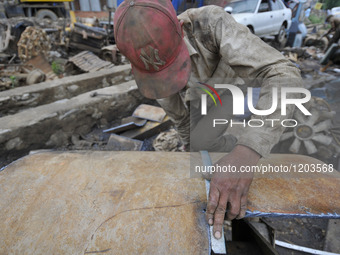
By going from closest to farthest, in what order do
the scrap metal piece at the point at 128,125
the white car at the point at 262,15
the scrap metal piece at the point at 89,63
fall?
the scrap metal piece at the point at 128,125 < the scrap metal piece at the point at 89,63 < the white car at the point at 262,15

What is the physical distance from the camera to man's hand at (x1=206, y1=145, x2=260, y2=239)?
863 mm

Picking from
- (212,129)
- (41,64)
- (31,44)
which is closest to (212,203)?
(212,129)

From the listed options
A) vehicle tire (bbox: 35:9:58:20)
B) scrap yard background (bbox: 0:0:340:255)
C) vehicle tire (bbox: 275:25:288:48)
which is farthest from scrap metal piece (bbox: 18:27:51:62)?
vehicle tire (bbox: 35:9:58:20)

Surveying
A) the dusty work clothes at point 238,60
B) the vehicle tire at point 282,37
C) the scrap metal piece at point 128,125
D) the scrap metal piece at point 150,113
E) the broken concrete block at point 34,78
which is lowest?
the scrap metal piece at point 128,125

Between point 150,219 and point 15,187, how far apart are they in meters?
0.67

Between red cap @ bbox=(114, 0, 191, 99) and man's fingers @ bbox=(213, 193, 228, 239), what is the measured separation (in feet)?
2.19

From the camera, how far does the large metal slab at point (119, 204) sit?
82 cm

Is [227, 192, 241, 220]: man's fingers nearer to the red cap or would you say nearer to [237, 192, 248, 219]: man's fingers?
[237, 192, 248, 219]: man's fingers

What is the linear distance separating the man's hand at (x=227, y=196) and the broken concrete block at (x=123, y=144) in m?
1.61

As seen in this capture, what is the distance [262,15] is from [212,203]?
7.47 metres

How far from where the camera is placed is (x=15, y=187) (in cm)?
102

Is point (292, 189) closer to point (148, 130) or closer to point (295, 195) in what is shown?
point (295, 195)

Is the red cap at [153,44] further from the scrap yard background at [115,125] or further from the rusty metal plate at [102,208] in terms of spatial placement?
the scrap yard background at [115,125]

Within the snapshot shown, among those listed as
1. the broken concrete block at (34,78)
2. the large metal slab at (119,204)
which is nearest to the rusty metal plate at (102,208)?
the large metal slab at (119,204)
